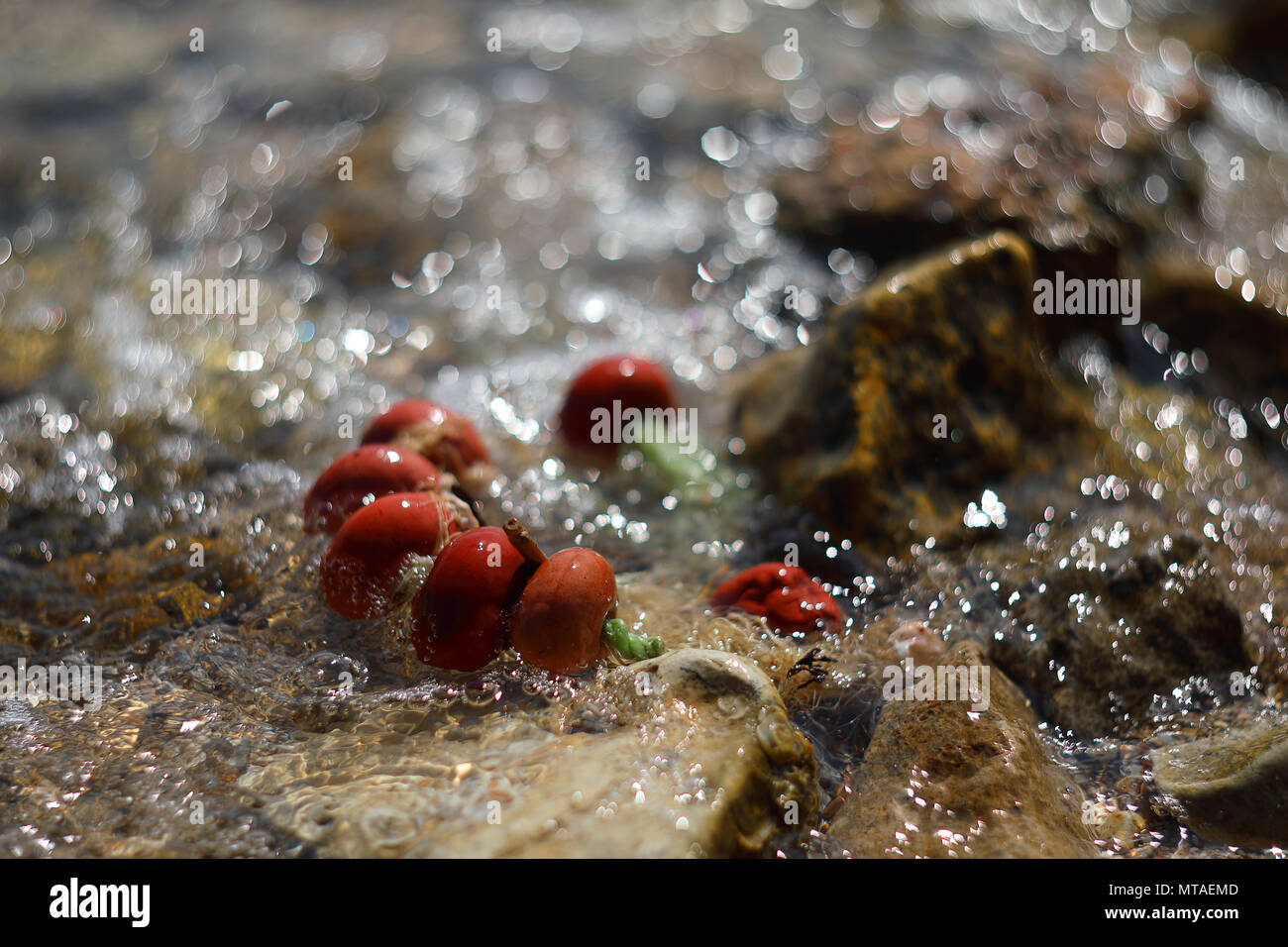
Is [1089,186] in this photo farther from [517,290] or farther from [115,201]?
[115,201]

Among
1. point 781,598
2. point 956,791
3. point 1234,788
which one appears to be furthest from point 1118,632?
point 781,598

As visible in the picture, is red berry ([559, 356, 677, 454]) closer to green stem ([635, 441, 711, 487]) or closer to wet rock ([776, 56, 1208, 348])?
green stem ([635, 441, 711, 487])

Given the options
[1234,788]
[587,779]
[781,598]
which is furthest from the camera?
[781,598]

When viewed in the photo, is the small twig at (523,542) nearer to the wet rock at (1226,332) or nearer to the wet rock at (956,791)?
the wet rock at (956,791)

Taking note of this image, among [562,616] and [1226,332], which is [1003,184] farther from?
[562,616]

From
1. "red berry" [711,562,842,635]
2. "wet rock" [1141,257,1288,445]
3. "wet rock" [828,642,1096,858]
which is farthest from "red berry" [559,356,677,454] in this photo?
"wet rock" [1141,257,1288,445]

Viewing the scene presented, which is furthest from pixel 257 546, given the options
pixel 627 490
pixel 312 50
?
pixel 312 50
